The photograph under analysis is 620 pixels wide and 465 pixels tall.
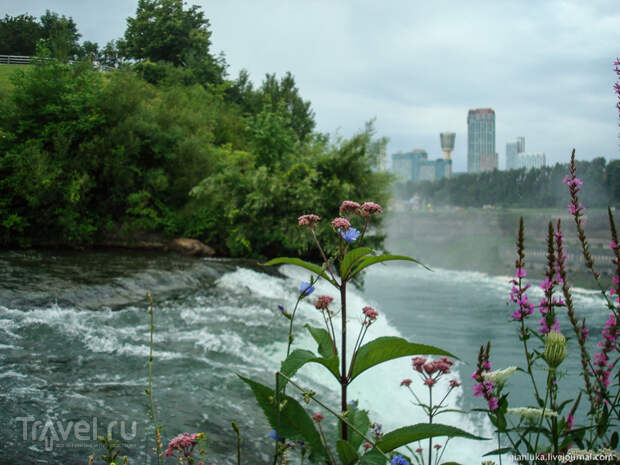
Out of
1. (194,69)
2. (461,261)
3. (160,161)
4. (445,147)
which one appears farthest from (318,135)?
(445,147)

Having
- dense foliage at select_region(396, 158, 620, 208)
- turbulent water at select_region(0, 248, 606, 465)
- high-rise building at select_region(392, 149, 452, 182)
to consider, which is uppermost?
high-rise building at select_region(392, 149, 452, 182)

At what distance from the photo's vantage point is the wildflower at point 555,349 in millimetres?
1020

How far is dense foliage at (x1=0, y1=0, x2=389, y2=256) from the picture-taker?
28.3 feet

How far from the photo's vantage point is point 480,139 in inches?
722

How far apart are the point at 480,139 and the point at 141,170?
13.6 metres

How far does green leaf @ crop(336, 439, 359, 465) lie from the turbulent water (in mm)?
308

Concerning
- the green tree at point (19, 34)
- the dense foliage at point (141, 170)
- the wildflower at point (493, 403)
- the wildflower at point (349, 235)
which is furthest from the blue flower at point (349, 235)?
the green tree at point (19, 34)

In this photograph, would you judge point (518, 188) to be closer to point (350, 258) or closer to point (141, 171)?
point (141, 171)

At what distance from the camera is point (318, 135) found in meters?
10.8

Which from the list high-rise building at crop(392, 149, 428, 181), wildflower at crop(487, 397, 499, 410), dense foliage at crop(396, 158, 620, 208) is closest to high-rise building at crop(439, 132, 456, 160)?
high-rise building at crop(392, 149, 428, 181)

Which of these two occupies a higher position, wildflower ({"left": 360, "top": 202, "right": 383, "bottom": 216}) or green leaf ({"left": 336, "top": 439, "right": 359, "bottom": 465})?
wildflower ({"left": 360, "top": 202, "right": 383, "bottom": 216})

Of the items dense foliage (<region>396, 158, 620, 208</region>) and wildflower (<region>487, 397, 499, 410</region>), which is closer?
wildflower (<region>487, 397, 499, 410</region>)

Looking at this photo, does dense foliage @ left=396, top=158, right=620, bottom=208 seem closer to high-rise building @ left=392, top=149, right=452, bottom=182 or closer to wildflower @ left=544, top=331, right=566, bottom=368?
wildflower @ left=544, top=331, right=566, bottom=368

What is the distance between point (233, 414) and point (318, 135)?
27.7ft
